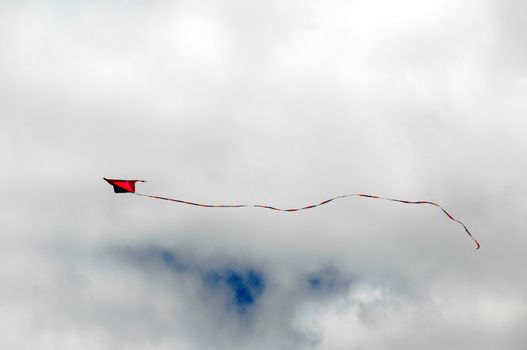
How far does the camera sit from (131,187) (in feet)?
223
